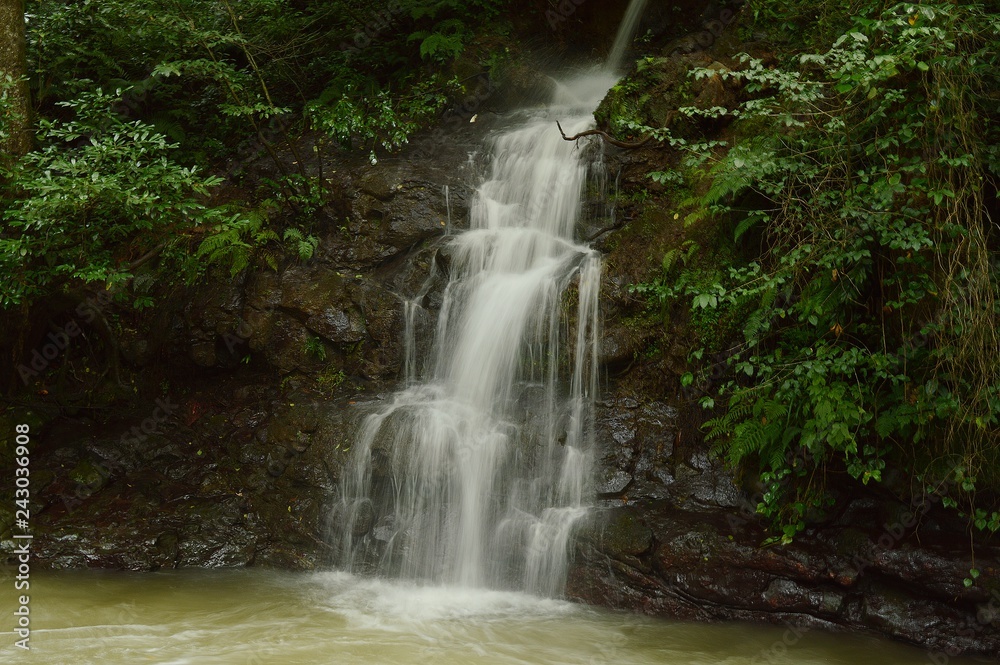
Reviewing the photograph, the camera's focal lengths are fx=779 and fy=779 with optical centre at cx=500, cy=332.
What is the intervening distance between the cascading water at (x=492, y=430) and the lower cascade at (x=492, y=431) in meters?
0.01

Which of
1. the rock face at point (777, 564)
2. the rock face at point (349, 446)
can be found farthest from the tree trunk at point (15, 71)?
the rock face at point (777, 564)

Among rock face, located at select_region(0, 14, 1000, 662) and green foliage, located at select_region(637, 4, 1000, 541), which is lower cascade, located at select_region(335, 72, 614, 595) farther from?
green foliage, located at select_region(637, 4, 1000, 541)

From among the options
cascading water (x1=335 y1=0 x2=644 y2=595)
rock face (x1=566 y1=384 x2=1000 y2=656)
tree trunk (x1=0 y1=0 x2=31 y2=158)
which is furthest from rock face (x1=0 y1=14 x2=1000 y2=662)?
tree trunk (x1=0 y1=0 x2=31 y2=158)

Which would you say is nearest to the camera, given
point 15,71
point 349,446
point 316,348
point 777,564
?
point 777,564

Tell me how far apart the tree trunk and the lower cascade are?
4109mm

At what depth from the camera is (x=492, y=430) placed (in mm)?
7152

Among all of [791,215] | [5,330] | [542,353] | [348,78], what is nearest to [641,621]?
[542,353]

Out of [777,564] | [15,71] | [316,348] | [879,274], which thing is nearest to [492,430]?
[316,348]

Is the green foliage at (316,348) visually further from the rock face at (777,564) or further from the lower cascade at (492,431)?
the rock face at (777,564)

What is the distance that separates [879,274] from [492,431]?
3457mm

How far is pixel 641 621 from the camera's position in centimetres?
592

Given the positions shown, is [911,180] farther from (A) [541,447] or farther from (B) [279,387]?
(B) [279,387]

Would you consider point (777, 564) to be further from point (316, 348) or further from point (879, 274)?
point (316, 348)

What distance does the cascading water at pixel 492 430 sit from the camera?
6699mm
